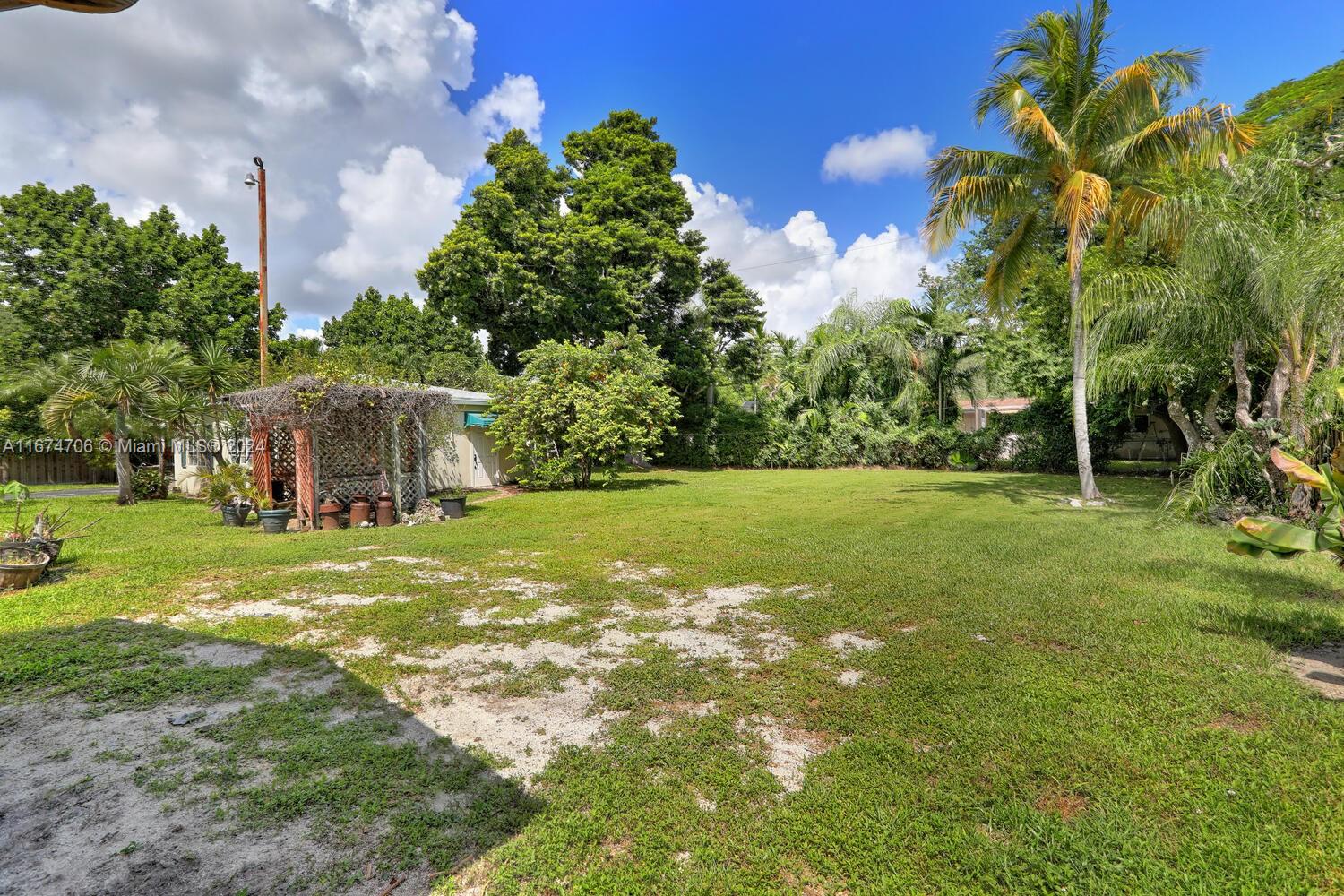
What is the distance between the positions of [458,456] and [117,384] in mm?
6985

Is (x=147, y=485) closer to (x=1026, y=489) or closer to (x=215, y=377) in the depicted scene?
(x=215, y=377)

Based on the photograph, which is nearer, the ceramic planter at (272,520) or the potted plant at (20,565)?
the potted plant at (20,565)

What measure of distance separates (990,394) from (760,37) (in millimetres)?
14674

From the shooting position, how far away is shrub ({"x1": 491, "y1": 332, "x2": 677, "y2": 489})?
14.3m

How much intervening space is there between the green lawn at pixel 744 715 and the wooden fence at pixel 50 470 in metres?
19.7

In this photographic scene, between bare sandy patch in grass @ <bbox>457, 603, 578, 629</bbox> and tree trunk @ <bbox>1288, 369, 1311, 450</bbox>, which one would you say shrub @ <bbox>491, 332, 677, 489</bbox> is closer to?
bare sandy patch in grass @ <bbox>457, 603, 578, 629</bbox>

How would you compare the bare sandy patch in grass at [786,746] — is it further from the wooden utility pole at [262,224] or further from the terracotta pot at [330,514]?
the wooden utility pole at [262,224]

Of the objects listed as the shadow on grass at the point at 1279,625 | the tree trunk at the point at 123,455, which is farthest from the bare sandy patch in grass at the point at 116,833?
the tree trunk at the point at 123,455

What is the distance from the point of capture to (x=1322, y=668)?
351cm

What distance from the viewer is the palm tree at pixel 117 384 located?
1154 cm

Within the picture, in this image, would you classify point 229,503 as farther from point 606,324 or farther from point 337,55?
point 606,324

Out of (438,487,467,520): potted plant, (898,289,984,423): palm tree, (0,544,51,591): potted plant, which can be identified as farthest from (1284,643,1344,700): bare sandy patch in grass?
(898,289,984,423): palm tree

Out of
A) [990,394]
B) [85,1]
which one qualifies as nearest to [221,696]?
[85,1]

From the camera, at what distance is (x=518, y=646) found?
4.14 metres
